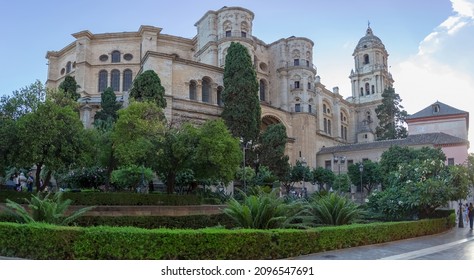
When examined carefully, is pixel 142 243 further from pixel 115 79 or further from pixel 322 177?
pixel 115 79

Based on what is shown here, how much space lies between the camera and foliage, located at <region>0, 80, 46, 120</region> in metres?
18.0

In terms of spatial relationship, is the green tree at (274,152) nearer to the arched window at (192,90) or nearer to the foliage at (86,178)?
the arched window at (192,90)

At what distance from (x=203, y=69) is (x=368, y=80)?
37.2 metres

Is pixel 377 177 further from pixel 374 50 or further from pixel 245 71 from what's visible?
pixel 374 50

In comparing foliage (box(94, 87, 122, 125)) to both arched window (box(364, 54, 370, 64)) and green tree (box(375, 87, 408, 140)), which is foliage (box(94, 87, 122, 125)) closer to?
green tree (box(375, 87, 408, 140))

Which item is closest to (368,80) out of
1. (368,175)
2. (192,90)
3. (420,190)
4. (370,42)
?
(370,42)

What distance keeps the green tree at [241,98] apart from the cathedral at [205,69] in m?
3.02

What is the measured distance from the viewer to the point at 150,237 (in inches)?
309

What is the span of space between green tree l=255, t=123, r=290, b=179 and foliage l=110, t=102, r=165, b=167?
14.9m

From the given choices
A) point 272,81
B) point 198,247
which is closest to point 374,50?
point 272,81

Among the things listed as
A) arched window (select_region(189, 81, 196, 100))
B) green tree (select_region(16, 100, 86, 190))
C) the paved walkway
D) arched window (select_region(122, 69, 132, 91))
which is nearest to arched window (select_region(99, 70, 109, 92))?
arched window (select_region(122, 69, 132, 91))

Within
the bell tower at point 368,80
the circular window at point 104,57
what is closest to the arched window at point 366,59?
the bell tower at point 368,80

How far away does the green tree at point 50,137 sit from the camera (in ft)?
53.3

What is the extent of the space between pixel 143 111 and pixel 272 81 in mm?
29842
